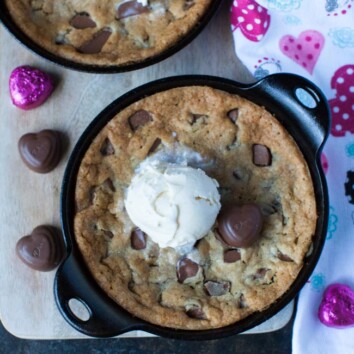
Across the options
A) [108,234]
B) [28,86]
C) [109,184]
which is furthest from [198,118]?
[28,86]

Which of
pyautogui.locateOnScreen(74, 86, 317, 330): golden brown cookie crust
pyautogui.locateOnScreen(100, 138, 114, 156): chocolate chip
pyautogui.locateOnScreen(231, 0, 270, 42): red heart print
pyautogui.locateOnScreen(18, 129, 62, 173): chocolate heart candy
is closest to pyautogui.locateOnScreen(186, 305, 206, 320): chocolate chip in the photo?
pyautogui.locateOnScreen(74, 86, 317, 330): golden brown cookie crust

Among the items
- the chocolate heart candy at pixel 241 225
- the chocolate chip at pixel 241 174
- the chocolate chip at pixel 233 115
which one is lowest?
the chocolate heart candy at pixel 241 225

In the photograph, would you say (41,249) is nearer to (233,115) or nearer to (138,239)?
(138,239)

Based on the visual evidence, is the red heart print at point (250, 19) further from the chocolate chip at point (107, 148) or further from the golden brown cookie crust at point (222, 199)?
the chocolate chip at point (107, 148)

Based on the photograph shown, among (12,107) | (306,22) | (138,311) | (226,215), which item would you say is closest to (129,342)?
(138,311)

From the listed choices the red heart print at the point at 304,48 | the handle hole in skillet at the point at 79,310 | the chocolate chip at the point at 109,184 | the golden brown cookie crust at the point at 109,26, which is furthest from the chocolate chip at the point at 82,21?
the handle hole in skillet at the point at 79,310

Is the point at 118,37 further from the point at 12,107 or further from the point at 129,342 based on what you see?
the point at 129,342
